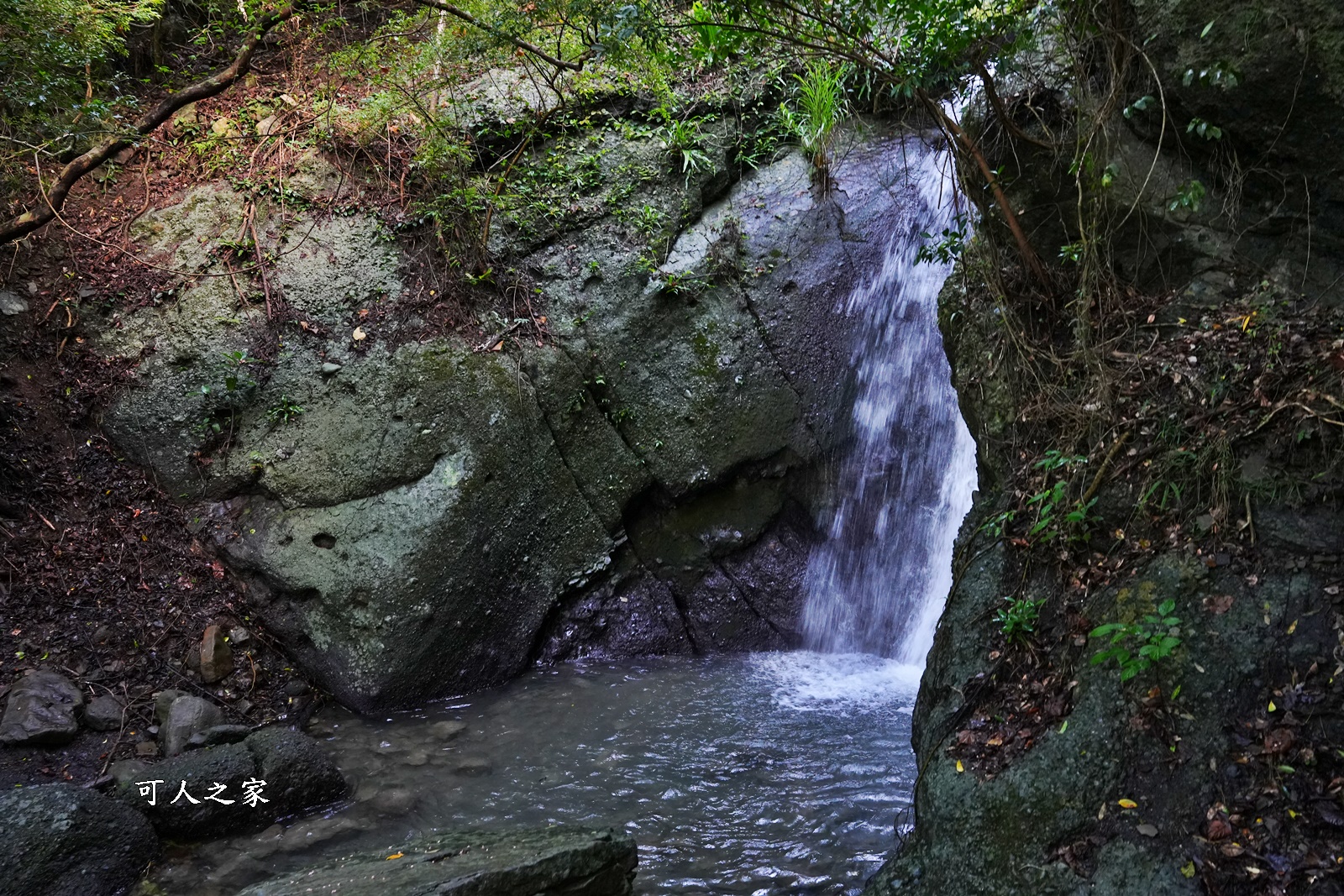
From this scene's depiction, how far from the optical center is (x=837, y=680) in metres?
5.76

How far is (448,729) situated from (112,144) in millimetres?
4984

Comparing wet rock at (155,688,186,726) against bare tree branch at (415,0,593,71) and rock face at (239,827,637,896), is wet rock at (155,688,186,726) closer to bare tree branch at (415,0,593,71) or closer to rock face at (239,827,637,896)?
rock face at (239,827,637,896)

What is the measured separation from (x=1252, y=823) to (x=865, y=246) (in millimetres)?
5455

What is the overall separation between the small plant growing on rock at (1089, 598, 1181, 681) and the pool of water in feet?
5.08

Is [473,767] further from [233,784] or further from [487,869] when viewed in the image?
[487,869]

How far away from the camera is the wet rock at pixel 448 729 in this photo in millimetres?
5070

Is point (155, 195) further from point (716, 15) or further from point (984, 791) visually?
point (984, 791)

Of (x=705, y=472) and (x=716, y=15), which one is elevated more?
(x=716, y=15)

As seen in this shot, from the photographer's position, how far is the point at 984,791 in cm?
310

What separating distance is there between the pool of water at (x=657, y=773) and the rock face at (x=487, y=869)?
34 cm

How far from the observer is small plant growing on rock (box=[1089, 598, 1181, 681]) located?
2.76 m

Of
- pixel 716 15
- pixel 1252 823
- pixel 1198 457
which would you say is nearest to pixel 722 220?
pixel 716 15

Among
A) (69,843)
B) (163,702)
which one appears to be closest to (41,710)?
(163,702)

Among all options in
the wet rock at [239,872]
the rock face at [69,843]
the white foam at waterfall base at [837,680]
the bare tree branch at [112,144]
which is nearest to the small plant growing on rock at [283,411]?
the bare tree branch at [112,144]
